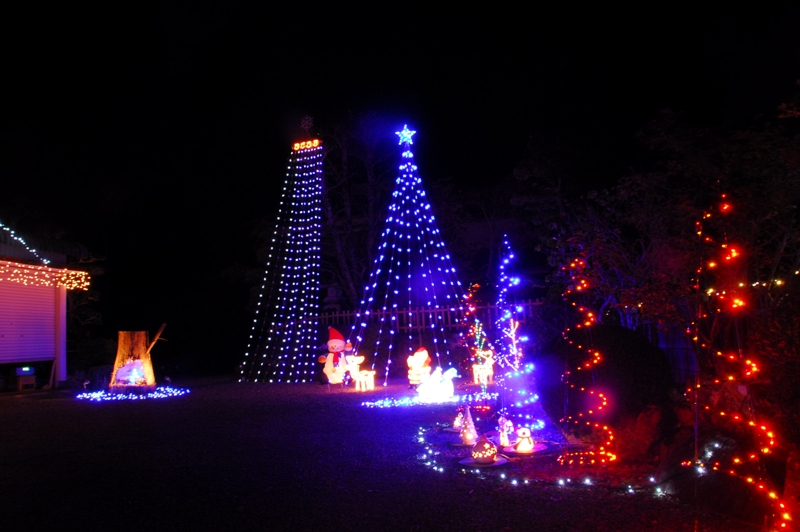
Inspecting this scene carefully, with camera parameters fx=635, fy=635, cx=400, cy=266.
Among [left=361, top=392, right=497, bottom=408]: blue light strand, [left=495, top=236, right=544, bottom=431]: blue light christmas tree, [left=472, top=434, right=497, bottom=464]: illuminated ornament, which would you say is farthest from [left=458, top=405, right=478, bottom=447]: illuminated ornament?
[left=361, top=392, right=497, bottom=408]: blue light strand

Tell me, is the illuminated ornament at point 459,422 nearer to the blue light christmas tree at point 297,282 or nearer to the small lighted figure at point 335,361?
the small lighted figure at point 335,361

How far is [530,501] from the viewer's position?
4.89 m

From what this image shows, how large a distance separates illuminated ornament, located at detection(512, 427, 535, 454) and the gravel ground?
0.58m

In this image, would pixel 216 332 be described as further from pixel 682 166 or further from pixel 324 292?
pixel 682 166

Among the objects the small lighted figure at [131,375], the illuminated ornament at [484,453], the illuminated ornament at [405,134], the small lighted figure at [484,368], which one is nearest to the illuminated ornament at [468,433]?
the illuminated ornament at [484,453]

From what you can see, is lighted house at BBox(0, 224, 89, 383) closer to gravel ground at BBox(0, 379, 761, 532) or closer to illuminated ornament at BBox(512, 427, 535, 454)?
gravel ground at BBox(0, 379, 761, 532)

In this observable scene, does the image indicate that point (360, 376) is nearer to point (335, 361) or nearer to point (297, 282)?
point (335, 361)

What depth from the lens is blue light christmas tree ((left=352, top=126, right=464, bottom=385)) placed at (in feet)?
50.9

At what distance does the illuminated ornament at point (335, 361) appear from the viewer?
1491cm

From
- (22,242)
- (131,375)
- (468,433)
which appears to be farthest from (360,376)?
(22,242)

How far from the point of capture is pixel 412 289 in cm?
1839

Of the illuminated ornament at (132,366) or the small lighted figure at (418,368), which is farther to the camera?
the illuminated ornament at (132,366)

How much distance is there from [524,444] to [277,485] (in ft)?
8.36

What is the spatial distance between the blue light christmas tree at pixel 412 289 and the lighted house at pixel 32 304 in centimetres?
786
